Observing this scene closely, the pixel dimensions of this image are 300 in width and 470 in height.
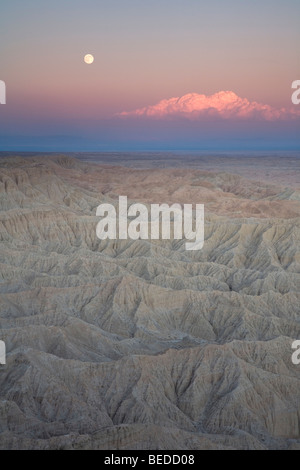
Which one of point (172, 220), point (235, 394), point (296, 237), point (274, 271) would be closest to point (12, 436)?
point (235, 394)

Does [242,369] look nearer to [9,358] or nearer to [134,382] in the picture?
[134,382]

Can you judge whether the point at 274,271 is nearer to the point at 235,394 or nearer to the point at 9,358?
the point at 235,394

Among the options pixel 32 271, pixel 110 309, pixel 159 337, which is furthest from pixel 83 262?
pixel 159 337

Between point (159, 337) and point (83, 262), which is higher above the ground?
point (83, 262)
